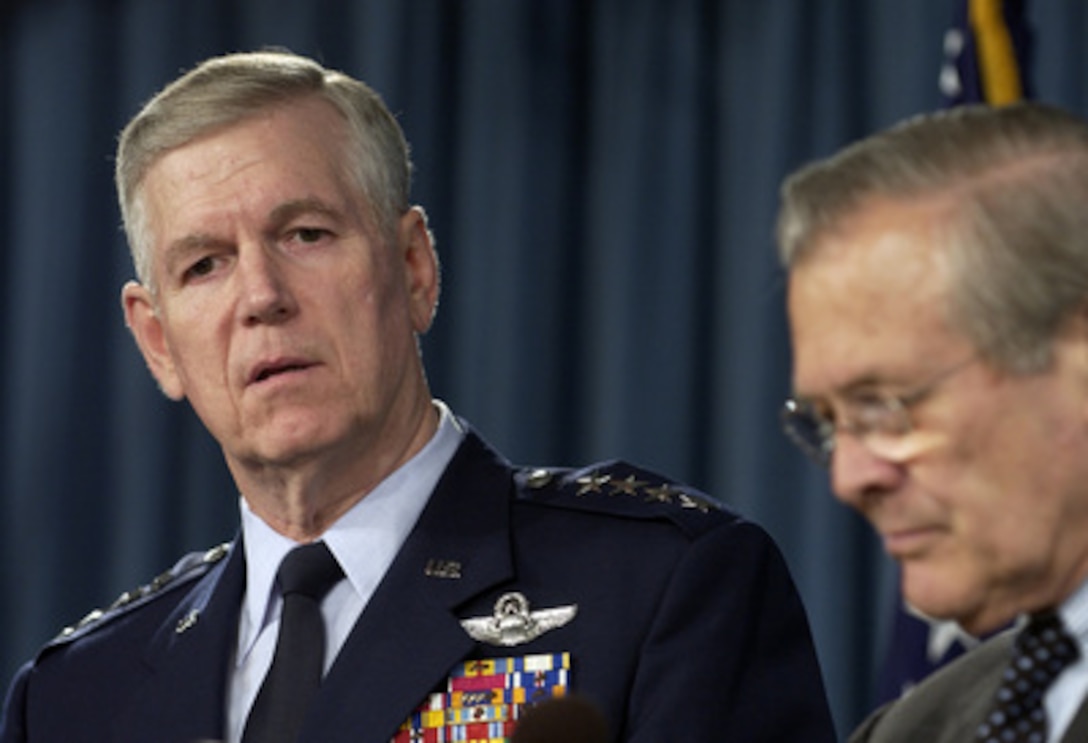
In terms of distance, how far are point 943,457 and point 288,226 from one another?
1107 mm

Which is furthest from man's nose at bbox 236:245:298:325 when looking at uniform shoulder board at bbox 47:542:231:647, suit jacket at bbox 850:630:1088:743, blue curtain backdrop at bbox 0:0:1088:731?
blue curtain backdrop at bbox 0:0:1088:731

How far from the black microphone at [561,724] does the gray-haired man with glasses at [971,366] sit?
27 cm

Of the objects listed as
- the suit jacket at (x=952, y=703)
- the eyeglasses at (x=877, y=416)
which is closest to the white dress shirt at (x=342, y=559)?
the suit jacket at (x=952, y=703)

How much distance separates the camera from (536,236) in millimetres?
3963

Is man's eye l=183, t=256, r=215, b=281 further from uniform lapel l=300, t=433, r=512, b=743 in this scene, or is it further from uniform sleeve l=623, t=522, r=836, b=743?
uniform sleeve l=623, t=522, r=836, b=743

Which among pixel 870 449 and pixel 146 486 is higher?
pixel 870 449

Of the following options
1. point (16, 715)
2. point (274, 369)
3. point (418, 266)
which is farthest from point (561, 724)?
point (16, 715)

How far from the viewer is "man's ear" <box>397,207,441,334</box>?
108 inches

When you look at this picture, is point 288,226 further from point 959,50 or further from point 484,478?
point 959,50

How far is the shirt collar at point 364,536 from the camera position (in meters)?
2.59

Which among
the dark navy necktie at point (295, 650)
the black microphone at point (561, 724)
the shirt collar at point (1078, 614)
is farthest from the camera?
the dark navy necktie at point (295, 650)

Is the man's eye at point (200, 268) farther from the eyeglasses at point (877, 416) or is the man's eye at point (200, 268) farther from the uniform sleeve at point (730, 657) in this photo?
the eyeglasses at point (877, 416)

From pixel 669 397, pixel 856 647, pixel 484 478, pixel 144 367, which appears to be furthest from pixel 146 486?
pixel 484 478

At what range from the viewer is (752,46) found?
12.6 feet
